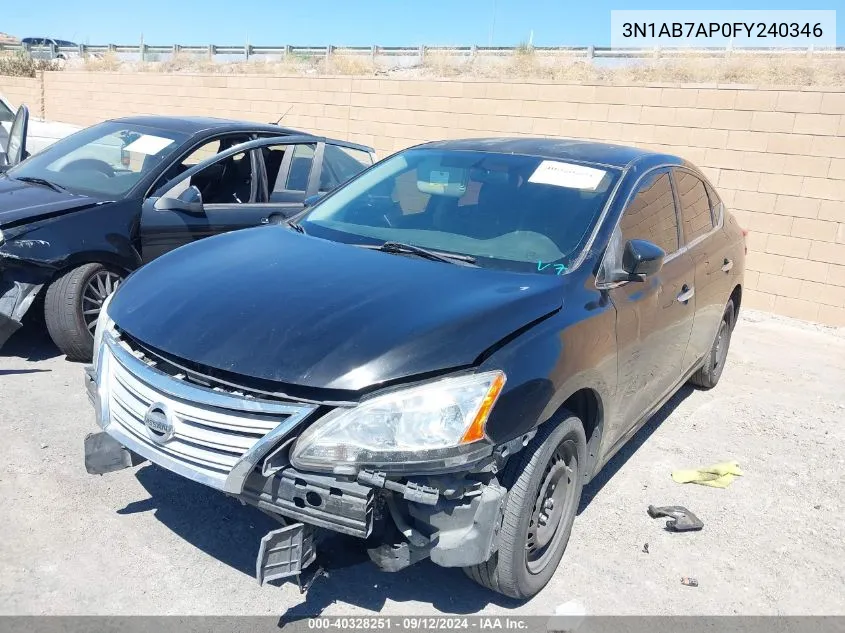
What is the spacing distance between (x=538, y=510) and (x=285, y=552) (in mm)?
1016

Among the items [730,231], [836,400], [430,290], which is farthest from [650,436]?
[430,290]

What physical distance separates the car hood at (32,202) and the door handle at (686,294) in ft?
12.5

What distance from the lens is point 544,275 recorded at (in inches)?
127

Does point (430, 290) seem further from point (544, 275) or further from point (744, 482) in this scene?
point (744, 482)

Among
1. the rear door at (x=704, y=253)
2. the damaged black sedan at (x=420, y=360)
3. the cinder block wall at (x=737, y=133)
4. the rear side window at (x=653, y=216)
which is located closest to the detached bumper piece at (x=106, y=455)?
the damaged black sedan at (x=420, y=360)

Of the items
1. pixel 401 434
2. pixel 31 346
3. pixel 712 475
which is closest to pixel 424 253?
pixel 401 434

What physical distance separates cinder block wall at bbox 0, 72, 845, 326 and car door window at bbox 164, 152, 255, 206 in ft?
16.2

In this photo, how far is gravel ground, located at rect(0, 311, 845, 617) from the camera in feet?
9.59

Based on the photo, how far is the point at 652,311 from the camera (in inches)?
146

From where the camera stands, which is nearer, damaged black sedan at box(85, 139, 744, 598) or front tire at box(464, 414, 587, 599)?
damaged black sedan at box(85, 139, 744, 598)

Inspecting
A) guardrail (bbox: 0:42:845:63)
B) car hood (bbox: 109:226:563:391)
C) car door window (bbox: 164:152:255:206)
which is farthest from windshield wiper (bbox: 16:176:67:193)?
guardrail (bbox: 0:42:845:63)

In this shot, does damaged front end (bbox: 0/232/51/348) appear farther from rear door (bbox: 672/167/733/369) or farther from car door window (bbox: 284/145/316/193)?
rear door (bbox: 672/167/733/369)

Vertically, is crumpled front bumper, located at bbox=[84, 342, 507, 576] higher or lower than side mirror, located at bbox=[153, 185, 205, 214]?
lower

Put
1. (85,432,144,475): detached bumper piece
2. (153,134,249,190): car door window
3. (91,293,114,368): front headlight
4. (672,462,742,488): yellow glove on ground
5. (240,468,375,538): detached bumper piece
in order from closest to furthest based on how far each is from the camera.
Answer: (240,468,375,538): detached bumper piece < (85,432,144,475): detached bumper piece < (91,293,114,368): front headlight < (672,462,742,488): yellow glove on ground < (153,134,249,190): car door window
